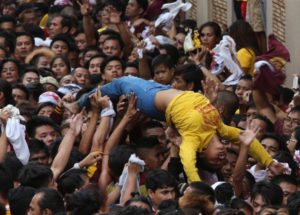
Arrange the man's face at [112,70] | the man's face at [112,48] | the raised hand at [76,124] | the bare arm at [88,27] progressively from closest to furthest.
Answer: the raised hand at [76,124]
the man's face at [112,70]
the man's face at [112,48]
the bare arm at [88,27]

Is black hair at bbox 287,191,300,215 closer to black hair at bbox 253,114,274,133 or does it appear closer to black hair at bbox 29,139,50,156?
black hair at bbox 29,139,50,156

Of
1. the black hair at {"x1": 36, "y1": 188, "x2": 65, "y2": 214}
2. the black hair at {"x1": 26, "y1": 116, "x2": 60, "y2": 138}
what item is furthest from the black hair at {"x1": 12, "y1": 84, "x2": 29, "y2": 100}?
the black hair at {"x1": 36, "y1": 188, "x2": 65, "y2": 214}

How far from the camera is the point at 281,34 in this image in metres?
21.6

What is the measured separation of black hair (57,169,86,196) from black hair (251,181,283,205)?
54.5 inches

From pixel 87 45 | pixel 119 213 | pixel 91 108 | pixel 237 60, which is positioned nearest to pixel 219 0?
pixel 87 45

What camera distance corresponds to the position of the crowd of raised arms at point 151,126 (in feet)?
45.1

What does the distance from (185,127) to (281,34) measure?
679cm

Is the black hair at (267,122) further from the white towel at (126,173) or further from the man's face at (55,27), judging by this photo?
the man's face at (55,27)

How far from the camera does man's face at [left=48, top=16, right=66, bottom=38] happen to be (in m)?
22.9

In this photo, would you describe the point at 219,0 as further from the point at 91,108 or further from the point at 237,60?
the point at 91,108

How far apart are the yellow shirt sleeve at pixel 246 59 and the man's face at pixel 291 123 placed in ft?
7.76

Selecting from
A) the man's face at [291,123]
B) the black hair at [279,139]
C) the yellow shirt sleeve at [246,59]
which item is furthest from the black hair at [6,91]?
the yellow shirt sleeve at [246,59]

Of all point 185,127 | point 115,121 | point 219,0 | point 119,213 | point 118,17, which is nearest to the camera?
point 119,213

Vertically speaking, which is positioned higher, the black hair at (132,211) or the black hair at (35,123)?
the black hair at (132,211)
